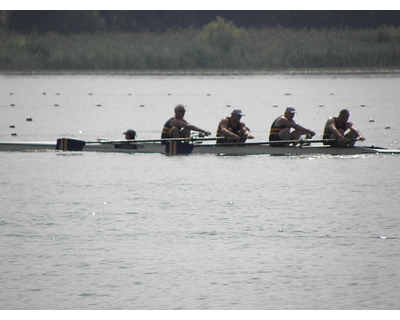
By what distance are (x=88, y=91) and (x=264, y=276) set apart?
157 ft

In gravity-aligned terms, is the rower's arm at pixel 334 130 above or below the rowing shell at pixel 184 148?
above

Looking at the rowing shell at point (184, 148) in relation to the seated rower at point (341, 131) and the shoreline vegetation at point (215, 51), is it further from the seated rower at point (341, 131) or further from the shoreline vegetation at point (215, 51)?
the shoreline vegetation at point (215, 51)

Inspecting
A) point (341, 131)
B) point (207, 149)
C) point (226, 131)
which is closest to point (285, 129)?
point (341, 131)

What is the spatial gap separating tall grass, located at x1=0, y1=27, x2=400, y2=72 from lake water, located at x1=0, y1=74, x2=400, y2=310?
101 ft

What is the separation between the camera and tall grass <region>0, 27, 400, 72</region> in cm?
5612

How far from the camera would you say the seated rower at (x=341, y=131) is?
2017 cm

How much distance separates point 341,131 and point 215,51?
42012mm

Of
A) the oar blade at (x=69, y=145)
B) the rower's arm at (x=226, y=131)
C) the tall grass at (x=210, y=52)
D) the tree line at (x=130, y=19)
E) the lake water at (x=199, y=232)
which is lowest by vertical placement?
the lake water at (x=199, y=232)

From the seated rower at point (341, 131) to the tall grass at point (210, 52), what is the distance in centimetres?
3488

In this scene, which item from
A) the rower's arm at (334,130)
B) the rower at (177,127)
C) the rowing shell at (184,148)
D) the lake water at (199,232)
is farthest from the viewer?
the rower at (177,127)

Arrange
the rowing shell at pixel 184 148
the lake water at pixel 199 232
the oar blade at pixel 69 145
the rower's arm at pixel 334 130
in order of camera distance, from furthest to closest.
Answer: the oar blade at pixel 69 145 < the rowing shell at pixel 184 148 < the rower's arm at pixel 334 130 < the lake water at pixel 199 232

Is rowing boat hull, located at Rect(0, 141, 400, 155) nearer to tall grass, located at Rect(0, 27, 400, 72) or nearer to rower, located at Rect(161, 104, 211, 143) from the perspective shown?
rower, located at Rect(161, 104, 211, 143)

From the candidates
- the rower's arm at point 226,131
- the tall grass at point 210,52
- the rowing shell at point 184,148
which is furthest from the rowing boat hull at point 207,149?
the tall grass at point 210,52
